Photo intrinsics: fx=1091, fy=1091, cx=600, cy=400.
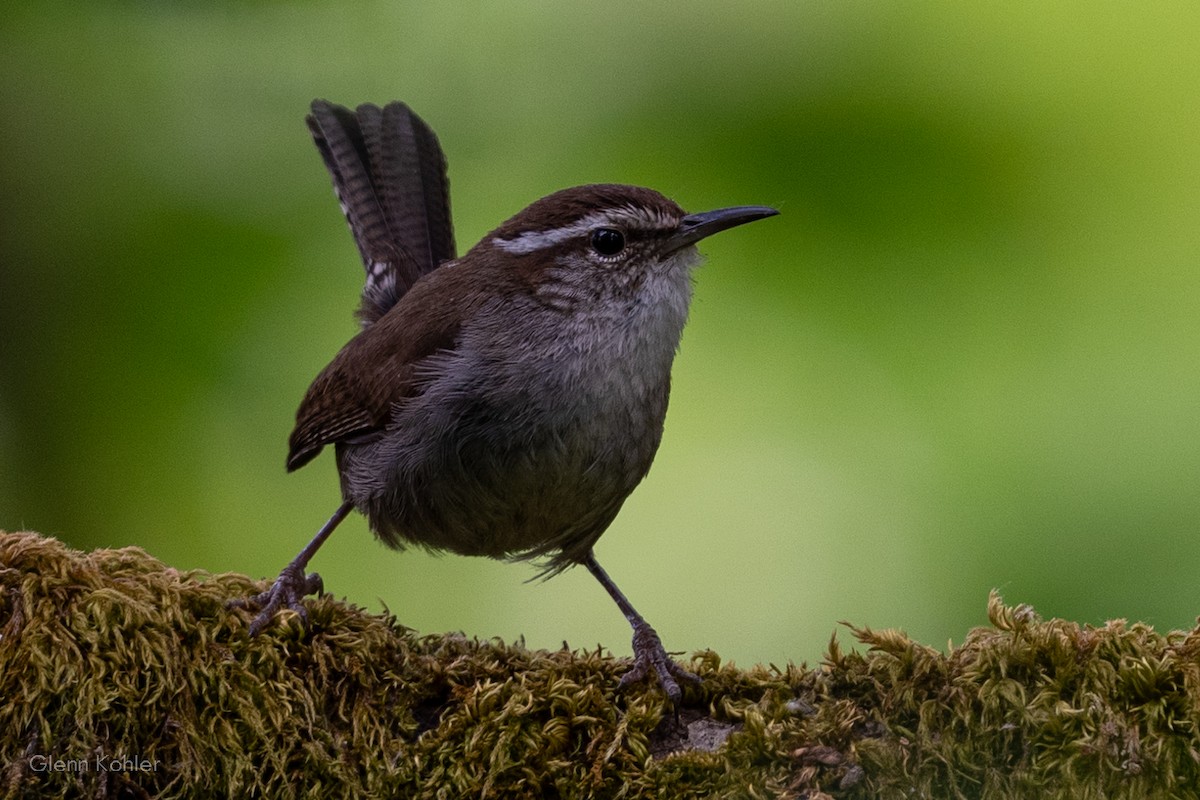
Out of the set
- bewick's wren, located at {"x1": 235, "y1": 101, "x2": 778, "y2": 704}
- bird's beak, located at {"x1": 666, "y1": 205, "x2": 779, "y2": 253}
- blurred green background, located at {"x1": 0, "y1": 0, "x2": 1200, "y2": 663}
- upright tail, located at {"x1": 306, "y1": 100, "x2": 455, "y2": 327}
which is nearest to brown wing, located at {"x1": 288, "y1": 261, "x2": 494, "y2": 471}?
bewick's wren, located at {"x1": 235, "y1": 101, "x2": 778, "y2": 704}

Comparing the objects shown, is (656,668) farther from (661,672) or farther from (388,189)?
(388,189)

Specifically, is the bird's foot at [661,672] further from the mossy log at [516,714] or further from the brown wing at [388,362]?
the brown wing at [388,362]

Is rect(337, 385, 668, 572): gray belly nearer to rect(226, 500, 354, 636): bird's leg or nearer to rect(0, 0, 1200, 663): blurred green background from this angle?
rect(226, 500, 354, 636): bird's leg

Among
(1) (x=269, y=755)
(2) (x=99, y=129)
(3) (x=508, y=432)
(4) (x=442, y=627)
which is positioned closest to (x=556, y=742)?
(1) (x=269, y=755)
